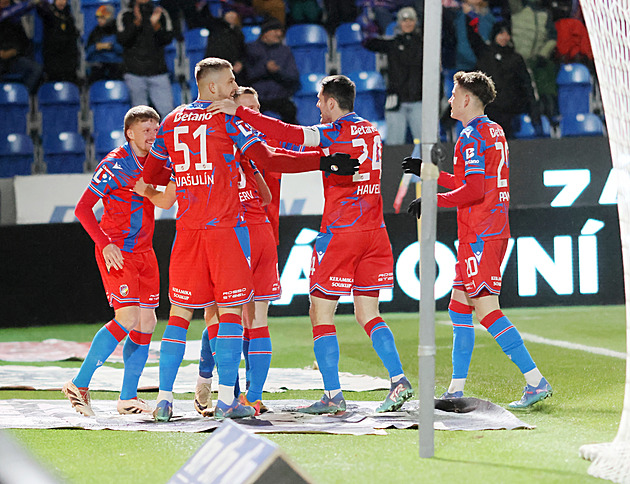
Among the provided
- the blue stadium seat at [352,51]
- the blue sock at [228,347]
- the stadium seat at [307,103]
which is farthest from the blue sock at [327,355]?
the blue stadium seat at [352,51]

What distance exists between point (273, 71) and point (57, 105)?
291 centimetres

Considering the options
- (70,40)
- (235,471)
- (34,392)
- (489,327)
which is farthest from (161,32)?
(235,471)

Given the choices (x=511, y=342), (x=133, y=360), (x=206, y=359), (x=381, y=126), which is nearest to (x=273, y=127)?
(x=206, y=359)

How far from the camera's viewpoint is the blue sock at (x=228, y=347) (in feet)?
15.6

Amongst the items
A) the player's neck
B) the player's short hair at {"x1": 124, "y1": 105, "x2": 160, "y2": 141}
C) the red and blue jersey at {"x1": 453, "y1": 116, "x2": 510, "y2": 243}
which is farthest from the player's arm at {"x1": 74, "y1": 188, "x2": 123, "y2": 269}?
the player's neck

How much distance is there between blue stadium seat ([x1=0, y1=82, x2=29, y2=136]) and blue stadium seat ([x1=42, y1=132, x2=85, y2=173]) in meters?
Answer: 0.47

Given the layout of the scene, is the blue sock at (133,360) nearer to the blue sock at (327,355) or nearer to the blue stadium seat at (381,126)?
Result: the blue sock at (327,355)

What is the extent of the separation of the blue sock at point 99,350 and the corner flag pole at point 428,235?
2.22 metres

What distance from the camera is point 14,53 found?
37.7ft

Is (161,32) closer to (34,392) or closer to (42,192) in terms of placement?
(42,192)

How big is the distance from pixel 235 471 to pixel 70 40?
958 centimetres

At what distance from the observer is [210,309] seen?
530 centimetres

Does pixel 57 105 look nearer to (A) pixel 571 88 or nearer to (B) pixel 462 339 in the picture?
(A) pixel 571 88

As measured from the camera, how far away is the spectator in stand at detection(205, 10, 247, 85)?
11102mm
